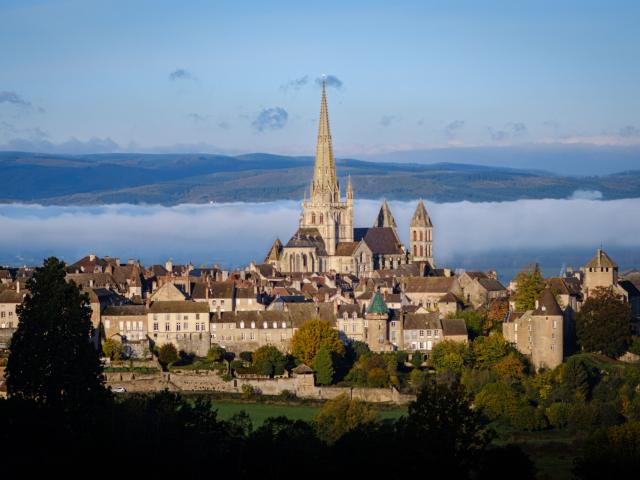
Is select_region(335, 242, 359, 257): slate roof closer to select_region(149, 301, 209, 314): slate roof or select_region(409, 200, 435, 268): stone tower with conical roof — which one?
select_region(409, 200, 435, 268): stone tower with conical roof

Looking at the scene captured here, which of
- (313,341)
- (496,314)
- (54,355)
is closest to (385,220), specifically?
(496,314)

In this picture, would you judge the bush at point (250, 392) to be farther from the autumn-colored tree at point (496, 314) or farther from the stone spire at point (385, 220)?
the stone spire at point (385, 220)

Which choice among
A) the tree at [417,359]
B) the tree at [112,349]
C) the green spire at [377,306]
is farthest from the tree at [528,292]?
the tree at [112,349]

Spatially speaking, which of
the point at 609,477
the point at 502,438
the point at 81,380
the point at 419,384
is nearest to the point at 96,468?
the point at 81,380

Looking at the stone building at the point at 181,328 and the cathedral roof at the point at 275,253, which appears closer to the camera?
the stone building at the point at 181,328

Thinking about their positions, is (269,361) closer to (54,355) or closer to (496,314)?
(496,314)

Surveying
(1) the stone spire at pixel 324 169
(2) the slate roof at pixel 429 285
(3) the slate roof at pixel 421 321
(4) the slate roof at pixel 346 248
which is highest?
(1) the stone spire at pixel 324 169

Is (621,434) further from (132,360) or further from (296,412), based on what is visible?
(132,360)
